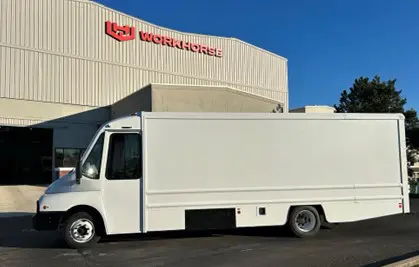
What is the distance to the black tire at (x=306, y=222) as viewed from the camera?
975 cm

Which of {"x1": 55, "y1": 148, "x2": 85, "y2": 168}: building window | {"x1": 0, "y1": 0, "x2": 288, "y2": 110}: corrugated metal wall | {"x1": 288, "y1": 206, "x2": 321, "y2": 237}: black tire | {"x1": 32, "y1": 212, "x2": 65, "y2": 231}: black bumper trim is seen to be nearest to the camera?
{"x1": 32, "y1": 212, "x2": 65, "y2": 231}: black bumper trim

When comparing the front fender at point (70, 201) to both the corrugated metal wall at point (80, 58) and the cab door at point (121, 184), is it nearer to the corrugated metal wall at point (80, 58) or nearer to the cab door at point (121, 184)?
the cab door at point (121, 184)

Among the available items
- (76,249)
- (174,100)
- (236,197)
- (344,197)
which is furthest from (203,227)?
(174,100)

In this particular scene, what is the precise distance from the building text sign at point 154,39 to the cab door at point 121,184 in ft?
84.4

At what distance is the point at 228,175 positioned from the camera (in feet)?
31.3

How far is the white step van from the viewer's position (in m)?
9.02

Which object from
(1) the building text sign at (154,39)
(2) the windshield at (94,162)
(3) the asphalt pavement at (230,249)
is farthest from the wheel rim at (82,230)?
(1) the building text sign at (154,39)

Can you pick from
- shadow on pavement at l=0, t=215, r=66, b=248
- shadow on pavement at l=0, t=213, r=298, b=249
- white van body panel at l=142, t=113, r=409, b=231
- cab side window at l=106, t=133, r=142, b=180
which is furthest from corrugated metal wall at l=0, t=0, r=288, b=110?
white van body panel at l=142, t=113, r=409, b=231

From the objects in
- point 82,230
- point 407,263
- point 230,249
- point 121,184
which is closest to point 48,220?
point 82,230

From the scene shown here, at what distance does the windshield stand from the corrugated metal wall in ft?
75.7

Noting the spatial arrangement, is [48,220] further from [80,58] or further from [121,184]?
[80,58]

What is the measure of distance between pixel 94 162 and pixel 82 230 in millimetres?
1392

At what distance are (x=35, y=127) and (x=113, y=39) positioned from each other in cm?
864

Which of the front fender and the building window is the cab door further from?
the building window
